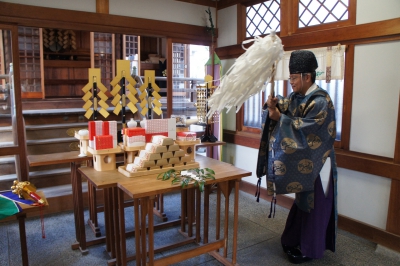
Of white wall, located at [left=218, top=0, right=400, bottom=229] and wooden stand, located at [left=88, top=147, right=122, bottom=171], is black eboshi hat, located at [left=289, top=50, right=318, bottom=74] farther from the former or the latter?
wooden stand, located at [left=88, top=147, right=122, bottom=171]

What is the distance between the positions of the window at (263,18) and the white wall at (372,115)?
1.06 meters

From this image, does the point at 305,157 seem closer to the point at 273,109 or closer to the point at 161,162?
the point at 273,109

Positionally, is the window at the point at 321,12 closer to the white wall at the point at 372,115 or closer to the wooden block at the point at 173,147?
the white wall at the point at 372,115

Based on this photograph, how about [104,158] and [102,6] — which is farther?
[102,6]

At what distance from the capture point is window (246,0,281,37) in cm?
381

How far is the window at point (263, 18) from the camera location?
381 centimetres

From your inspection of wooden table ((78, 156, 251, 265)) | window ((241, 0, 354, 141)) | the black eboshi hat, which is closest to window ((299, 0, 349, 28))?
window ((241, 0, 354, 141))

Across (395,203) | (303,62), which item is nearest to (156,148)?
(303,62)

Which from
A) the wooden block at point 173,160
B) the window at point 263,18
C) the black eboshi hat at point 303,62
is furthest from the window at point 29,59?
the black eboshi hat at point 303,62

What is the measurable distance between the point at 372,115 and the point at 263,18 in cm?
182

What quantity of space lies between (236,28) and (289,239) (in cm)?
281

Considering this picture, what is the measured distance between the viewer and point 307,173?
7.54 feet

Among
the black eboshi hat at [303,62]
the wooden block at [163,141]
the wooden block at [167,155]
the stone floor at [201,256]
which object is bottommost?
the stone floor at [201,256]

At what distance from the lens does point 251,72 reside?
6.60 ft
